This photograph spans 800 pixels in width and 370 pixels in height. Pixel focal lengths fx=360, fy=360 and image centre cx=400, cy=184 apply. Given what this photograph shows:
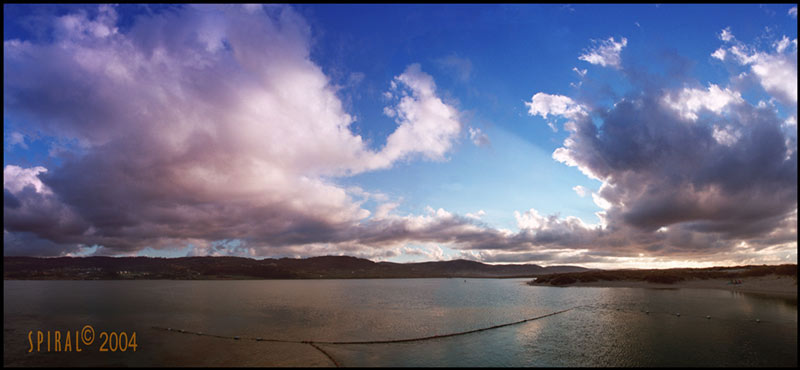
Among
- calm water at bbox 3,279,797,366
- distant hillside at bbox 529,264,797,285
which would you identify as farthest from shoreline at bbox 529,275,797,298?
calm water at bbox 3,279,797,366

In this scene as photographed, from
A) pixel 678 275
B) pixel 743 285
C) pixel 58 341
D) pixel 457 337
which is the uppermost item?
pixel 58 341

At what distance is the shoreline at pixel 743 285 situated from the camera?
106 m

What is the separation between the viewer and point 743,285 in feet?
398

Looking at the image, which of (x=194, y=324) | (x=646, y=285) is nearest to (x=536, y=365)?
(x=194, y=324)

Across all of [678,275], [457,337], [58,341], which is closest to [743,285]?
[678,275]

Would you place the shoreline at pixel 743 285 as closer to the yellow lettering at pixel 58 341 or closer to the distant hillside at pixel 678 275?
the distant hillside at pixel 678 275

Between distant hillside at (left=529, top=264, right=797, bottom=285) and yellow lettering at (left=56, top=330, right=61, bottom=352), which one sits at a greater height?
yellow lettering at (left=56, top=330, right=61, bottom=352)

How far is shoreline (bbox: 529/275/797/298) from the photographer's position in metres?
106

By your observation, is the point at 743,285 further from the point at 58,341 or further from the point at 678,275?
the point at 58,341

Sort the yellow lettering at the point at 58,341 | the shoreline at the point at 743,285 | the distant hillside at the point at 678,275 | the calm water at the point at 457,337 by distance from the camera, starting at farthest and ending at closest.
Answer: the distant hillside at the point at 678,275 → the shoreline at the point at 743,285 → the yellow lettering at the point at 58,341 → the calm water at the point at 457,337

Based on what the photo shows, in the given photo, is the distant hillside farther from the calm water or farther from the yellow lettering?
the yellow lettering

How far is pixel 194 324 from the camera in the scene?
60.2 m

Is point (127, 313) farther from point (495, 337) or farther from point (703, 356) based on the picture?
point (703, 356)

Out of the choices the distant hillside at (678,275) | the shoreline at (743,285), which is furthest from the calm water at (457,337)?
the distant hillside at (678,275)
